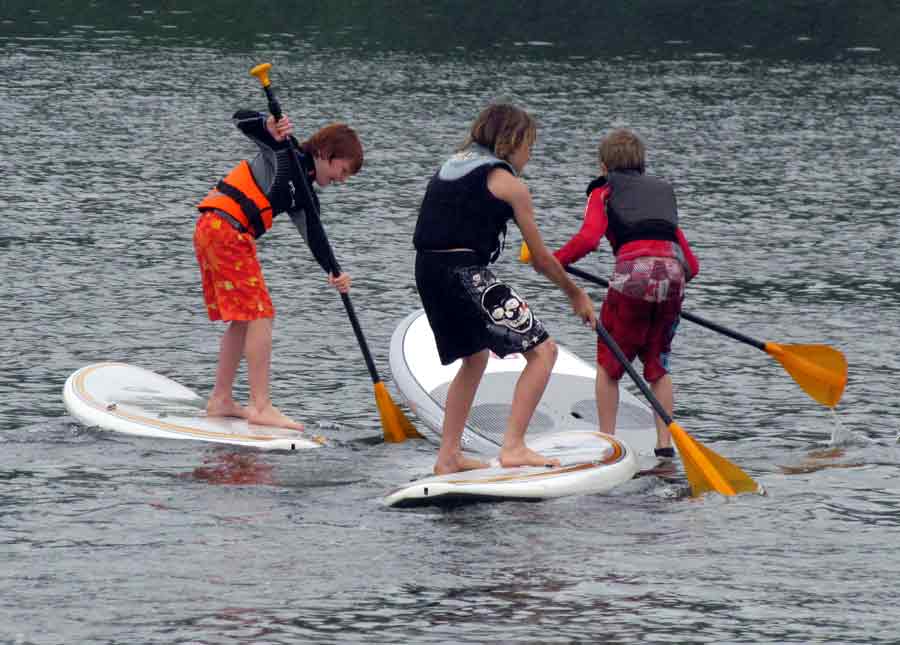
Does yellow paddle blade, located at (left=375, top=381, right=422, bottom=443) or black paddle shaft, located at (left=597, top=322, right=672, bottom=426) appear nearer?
black paddle shaft, located at (left=597, top=322, right=672, bottom=426)

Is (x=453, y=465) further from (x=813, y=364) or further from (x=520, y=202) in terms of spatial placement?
(x=813, y=364)

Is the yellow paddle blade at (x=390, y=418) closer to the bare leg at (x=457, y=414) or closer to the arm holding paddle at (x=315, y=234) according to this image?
the arm holding paddle at (x=315, y=234)

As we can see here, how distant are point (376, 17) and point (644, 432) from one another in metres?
33.5

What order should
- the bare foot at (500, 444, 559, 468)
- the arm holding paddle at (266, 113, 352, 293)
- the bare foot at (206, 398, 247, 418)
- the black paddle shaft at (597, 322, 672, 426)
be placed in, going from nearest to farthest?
the bare foot at (500, 444, 559, 468) < the black paddle shaft at (597, 322, 672, 426) < the arm holding paddle at (266, 113, 352, 293) < the bare foot at (206, 398, 247, 418)

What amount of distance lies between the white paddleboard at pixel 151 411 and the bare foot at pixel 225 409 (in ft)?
0.12

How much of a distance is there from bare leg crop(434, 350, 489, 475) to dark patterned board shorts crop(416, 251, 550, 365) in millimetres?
128

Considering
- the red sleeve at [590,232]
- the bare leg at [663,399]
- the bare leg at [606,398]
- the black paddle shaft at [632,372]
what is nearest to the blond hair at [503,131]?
the red sleeve at [590,232]

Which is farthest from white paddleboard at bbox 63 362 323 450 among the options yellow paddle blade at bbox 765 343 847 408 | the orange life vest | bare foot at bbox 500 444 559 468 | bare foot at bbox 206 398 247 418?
yellow paddle blade at bbox 765 343 847 408

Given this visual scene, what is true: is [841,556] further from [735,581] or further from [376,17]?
[376,17]

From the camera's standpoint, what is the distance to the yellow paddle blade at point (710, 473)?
7.57 m

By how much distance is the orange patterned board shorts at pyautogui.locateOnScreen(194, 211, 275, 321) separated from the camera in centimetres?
850

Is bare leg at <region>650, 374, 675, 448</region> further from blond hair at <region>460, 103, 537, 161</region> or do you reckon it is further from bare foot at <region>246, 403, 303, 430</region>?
bare foot at <region>246, 403, 303, 430</region>

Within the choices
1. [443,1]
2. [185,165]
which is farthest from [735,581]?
→ [443,1]

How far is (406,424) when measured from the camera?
888cm
